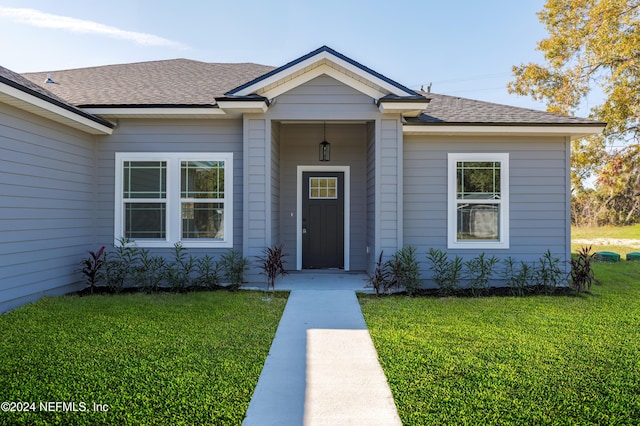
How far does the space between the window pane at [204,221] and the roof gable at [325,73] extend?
2.04 metres

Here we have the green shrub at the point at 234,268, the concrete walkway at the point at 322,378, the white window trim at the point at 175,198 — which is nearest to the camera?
the concrete walkway at the point at 322,378

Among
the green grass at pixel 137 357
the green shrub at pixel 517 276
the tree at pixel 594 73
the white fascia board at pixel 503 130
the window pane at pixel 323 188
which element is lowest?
the green grass at pixel 137 357

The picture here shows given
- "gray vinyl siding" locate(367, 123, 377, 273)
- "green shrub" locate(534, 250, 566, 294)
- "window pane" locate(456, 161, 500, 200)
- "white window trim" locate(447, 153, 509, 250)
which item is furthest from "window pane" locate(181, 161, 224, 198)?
"green shrub" locate(534, 250, 566, 294)

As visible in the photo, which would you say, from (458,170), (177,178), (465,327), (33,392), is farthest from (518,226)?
(33,392)

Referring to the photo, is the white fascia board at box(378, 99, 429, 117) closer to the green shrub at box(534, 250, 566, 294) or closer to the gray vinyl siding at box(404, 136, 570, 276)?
the gray vinyl siding at box(404, 136, 570, 276)

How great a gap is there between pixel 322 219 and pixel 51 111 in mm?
5123

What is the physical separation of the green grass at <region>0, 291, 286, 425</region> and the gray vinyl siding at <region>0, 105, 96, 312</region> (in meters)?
0.44

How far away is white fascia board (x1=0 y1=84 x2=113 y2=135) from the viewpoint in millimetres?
4872

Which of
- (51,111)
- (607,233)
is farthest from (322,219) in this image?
(607,233)

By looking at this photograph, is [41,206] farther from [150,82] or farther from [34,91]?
[150,82]

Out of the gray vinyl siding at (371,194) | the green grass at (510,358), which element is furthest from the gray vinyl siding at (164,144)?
the green grass at (510,358)

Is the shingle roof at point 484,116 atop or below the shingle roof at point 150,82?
below

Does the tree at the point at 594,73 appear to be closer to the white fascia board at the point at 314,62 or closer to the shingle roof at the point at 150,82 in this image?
the white fascia board at the point at 314,62

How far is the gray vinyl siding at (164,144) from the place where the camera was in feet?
23.2
